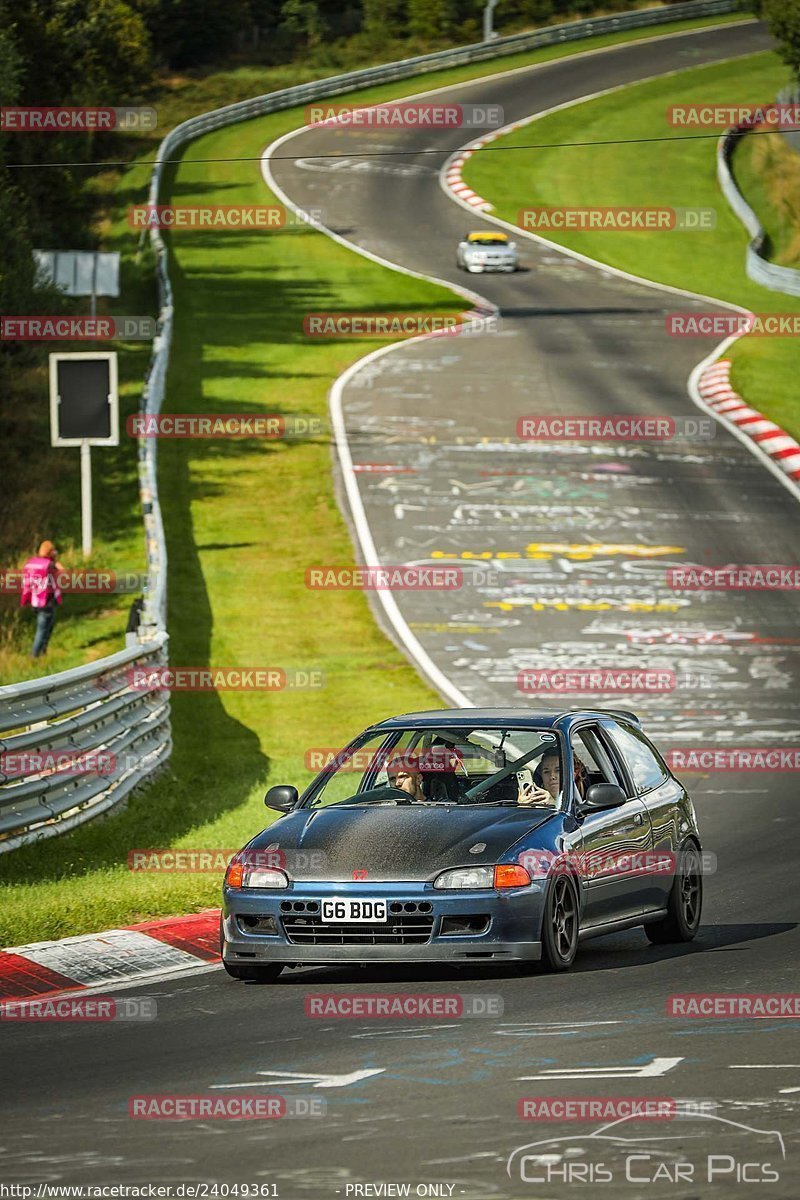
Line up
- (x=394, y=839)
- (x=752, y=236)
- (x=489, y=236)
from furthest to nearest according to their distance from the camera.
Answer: (x=752, y=236)
(x=489, y=236)
(x=394, y=839)

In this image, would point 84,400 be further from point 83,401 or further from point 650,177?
point 650,177

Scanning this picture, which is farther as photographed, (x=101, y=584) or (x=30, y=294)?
(x=30, y=294)

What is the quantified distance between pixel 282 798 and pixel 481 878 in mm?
1692

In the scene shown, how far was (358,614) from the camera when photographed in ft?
89.2

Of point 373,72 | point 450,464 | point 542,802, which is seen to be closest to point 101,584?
point 450,464

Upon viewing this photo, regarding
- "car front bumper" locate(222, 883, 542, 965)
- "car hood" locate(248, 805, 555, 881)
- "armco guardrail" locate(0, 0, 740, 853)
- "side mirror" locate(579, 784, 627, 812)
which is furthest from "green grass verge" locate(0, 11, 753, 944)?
"side mirror" locate(579, 784, 627, 812)

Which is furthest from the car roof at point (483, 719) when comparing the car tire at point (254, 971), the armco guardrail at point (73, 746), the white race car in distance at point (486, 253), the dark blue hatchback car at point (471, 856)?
the white race car in distance at point (486, 253)

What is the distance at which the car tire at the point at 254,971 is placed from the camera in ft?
34.3

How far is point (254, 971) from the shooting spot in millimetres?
10508

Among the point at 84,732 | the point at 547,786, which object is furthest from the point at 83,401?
the point at 547,786

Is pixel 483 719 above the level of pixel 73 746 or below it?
above

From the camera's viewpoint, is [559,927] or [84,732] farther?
[84,732]

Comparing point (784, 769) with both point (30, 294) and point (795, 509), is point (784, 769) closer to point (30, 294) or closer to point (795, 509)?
point (795, 509)

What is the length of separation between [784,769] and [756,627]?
6.92 meters
